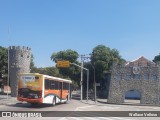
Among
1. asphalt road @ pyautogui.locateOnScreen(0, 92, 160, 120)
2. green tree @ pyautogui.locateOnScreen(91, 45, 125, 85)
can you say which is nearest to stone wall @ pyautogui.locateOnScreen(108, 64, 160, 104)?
green tree @ pyautogui.locateOnScreen(91, 45, 125, 85)

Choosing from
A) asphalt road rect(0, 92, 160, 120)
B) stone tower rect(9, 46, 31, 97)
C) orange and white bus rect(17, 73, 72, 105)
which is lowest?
asphalt road rect(0, 92, 160, 120)

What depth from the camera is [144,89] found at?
56531mm

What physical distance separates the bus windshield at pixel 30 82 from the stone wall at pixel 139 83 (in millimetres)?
26358

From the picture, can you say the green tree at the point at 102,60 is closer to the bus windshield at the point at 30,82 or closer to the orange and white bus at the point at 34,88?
the orange and white bus at the point at 34,88

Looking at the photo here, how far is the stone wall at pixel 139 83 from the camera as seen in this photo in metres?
56.6

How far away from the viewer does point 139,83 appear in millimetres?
56562

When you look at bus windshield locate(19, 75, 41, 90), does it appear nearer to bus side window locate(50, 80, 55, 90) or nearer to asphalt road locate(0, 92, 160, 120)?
asphalt road locate(0, 92, 160, 120)

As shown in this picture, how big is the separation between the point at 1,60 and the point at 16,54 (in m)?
19.4

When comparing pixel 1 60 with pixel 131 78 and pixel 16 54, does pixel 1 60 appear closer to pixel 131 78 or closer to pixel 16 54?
pixel 16 54

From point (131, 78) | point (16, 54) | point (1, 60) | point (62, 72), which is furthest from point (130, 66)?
point (1, 60)

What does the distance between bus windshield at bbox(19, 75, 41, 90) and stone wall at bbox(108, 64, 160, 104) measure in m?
26.4

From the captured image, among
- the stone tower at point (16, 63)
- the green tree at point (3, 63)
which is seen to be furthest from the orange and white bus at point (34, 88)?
the green tree at point (3, 63)

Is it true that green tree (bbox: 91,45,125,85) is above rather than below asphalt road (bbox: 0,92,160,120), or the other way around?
above

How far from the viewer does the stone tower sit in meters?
57.5
